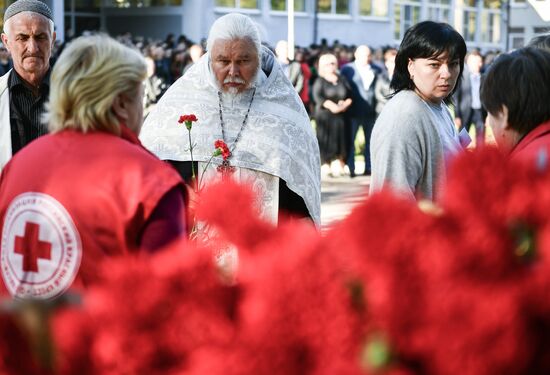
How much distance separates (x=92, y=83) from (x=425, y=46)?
2200 mm

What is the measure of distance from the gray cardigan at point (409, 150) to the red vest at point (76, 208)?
188 centimetres

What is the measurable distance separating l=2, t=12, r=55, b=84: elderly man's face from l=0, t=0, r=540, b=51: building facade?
90.1 ft

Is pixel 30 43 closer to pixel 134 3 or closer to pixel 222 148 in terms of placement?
Answer: pixel 222 148

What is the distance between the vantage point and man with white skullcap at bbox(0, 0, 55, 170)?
15.6ft

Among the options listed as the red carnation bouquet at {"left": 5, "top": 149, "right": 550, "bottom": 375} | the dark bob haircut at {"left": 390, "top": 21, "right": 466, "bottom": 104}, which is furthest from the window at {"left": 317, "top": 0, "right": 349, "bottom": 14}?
the red carnation bouquet at {"left": 5, "top": 149, "right": 550, "bottom": 375}

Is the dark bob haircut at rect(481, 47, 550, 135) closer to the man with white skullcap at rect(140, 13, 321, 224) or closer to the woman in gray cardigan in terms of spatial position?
the woman in gray cardigan

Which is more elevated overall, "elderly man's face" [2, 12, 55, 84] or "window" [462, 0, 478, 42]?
"elderly man's face" [2, 12, 55, 84]

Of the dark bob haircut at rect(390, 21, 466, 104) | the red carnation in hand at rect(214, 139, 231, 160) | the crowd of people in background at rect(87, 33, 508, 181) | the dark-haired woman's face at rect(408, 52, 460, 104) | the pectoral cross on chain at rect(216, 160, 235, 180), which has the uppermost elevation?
the dark bob haircut at rect(390, 21, 466, 104)

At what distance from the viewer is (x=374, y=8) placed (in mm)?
46562

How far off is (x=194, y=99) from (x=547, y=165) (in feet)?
11.6

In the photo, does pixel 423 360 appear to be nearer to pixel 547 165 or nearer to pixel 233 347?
pixel 233 347

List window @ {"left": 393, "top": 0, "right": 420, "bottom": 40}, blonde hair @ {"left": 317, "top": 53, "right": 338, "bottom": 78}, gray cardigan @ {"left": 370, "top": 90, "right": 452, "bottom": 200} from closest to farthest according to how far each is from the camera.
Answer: gray cardigan @ {"left": 370, "top": 90, "right": 452, "bottom": 200} < blonde hair @ {"left": 317, "top": 53, "right": 338, "bottom": 78} < window @ {"left": 393, "top": 0, "right": 420, "bottom": 40}

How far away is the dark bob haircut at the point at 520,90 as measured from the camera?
2.91m

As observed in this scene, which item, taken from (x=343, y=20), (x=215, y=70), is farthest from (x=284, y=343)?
(x=343, y=20)
